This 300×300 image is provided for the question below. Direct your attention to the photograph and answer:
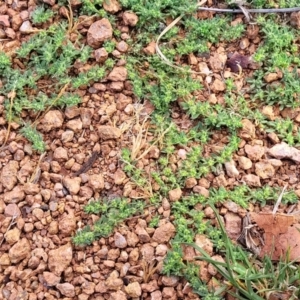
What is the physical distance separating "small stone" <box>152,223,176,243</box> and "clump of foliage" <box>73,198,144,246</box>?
0.11 m

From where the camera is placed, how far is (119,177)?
224 cm

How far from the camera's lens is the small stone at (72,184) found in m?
2.23

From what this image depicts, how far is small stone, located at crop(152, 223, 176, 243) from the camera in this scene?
2174 mm

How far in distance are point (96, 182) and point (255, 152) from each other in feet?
2.06

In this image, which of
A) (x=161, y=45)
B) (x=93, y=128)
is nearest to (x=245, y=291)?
(x=93, y=128)

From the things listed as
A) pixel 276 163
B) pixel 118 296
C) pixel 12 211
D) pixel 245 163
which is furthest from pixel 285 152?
pixel 12 211

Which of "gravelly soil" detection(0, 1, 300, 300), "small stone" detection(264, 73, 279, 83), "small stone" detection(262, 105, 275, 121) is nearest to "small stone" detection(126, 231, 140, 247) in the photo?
"gravelly soil" detection(0, 1, 300, 300)

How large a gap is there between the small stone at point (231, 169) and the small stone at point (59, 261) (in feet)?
2.21

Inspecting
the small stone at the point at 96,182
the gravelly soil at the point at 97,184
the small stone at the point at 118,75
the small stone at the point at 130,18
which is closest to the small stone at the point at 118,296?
the gravelly soil at the point at 97,184

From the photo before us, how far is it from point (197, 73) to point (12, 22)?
0.79 metres

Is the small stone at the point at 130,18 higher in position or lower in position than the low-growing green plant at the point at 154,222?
higher

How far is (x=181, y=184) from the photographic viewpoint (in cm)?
225

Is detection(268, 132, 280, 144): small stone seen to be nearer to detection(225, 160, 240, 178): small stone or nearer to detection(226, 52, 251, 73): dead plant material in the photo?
detection(225, 160, 240, 178): small stone

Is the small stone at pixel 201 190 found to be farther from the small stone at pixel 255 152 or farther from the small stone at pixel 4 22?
the small stone at pixel 4 22
